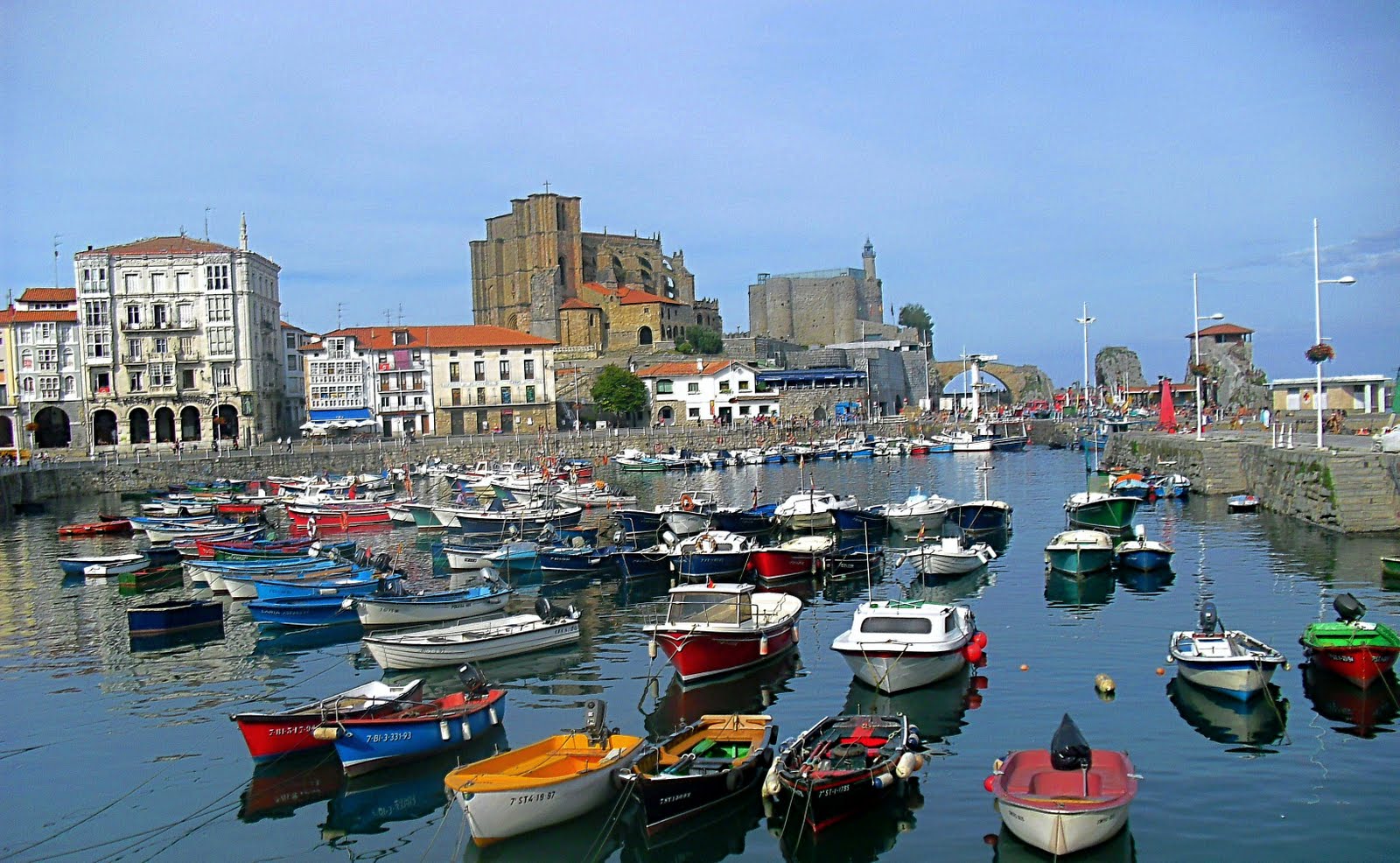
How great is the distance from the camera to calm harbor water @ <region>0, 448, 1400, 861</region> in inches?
538

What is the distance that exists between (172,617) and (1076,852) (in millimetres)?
21843

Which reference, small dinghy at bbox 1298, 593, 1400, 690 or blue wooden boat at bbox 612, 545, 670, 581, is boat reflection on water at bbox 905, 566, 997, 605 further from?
small dinghy at bbox 1298, 593, 1400, 690

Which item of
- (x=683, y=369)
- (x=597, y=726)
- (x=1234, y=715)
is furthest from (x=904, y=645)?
(x=683, y=369)

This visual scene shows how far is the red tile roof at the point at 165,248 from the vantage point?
73.2 m

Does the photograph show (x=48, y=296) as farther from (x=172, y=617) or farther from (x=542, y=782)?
(x=542, y=782)

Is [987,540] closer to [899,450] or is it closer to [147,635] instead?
[147,635]

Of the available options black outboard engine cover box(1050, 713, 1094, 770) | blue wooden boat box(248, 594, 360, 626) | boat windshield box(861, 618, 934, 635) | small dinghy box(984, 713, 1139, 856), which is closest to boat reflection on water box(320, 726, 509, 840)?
boat windshield box(861, 618, 934, 635)

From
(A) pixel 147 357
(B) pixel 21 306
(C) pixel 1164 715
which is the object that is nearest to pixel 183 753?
(C) pixel 1164 715

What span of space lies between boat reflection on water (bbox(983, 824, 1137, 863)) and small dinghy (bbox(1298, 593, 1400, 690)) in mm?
7237

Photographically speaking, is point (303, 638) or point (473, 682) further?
point (303, 638)

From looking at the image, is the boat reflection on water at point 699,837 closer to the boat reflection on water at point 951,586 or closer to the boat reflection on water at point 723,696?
the boat reflection on water at point 723,696

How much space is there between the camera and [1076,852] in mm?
12531

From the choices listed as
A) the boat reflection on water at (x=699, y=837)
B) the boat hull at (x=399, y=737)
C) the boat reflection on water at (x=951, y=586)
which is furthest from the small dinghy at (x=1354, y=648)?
the boat hull at (x=399, y=737)

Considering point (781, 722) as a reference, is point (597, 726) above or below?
above
